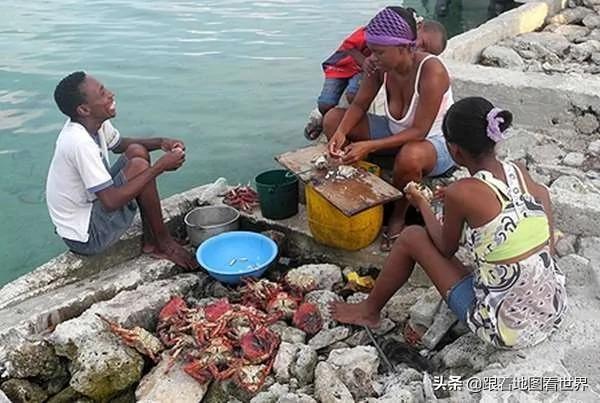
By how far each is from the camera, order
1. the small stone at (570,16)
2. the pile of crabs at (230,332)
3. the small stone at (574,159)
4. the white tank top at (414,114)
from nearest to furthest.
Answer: the pile of crabs at (230,332) → the white tank top at (414,114) → the small stone at (574,159) → the small stone at (570,16)

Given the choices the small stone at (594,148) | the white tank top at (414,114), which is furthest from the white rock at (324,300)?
the small stone at (594,148)

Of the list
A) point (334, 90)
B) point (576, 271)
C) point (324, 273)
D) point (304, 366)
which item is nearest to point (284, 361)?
point (304, 366)

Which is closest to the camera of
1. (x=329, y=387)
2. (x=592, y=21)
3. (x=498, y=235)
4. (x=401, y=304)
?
(x=498, y=235)

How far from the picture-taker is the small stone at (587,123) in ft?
16.1

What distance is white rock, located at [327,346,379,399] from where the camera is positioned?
3.17m

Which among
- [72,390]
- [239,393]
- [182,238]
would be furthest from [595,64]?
[72,390]

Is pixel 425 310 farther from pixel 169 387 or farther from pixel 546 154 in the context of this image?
pixel 546 154

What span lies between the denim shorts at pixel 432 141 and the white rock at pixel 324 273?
860mm

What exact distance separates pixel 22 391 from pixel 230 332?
3.66ft

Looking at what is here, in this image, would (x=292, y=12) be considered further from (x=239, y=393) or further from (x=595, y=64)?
(x=239, y=393)

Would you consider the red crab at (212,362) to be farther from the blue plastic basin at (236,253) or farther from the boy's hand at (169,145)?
the boy's hand at (169,145)

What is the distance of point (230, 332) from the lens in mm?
3660

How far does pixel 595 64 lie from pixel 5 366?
20.0 feet

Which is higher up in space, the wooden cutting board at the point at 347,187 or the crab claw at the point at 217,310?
the wooden cutting board at the point at 347,187
